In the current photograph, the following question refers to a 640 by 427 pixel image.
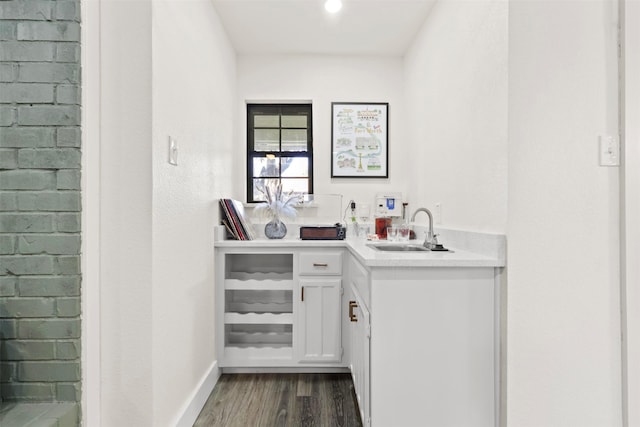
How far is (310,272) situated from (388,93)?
1.66 m

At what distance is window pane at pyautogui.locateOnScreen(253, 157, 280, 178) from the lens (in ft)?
9.86

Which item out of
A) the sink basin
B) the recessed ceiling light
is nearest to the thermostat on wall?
the sink basin

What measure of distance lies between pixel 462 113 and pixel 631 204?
31.9 inches

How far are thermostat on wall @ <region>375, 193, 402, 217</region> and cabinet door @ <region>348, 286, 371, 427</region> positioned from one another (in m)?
1.01

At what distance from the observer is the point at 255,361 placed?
2348 millimetres

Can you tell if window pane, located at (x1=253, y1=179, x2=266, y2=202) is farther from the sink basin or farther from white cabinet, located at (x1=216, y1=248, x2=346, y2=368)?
the sink basin

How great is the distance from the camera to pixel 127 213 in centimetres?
137

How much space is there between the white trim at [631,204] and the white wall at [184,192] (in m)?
1.90

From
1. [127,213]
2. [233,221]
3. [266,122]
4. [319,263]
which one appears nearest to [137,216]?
[127,213]

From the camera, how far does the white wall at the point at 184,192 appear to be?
4.75 feet

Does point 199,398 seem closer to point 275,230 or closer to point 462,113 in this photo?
point 275,230

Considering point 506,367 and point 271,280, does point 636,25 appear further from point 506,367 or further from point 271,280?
point 271,280

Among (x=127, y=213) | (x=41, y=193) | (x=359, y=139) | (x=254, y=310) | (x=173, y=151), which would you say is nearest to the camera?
(x=41, y=193)

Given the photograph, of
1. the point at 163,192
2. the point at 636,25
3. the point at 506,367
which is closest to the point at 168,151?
the point at 163,192
